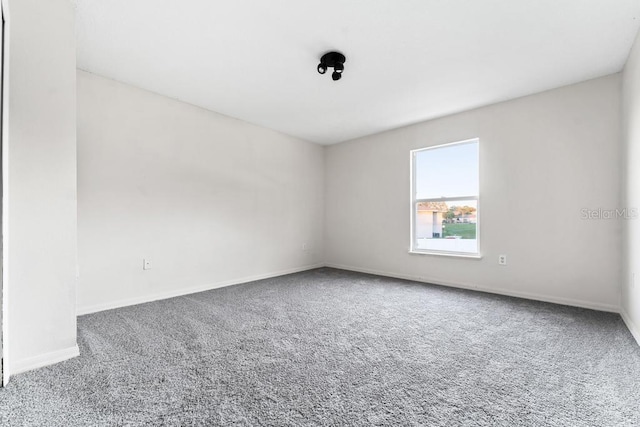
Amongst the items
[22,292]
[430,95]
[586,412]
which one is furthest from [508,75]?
[22,292]

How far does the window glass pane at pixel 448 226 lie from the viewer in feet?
12.6

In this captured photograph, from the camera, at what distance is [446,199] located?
4.08 metres

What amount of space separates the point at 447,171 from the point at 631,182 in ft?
6.24

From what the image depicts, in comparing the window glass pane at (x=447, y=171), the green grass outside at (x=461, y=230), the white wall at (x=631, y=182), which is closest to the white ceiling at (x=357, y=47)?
the white wall at (x=631, y=182)

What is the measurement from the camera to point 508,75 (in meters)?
2.87

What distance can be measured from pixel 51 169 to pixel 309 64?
2167 millimetres

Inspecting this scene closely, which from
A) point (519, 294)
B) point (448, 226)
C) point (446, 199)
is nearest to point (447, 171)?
point (446, 199)

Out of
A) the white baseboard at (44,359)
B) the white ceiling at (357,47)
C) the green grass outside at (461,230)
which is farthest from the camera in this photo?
the green grass outside at (461,230)

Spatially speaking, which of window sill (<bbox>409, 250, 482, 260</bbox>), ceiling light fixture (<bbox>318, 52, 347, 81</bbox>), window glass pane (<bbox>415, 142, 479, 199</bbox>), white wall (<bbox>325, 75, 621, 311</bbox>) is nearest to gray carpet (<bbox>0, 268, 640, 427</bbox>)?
white wall (<bbox>325, 75, 621, 311</bbox>)

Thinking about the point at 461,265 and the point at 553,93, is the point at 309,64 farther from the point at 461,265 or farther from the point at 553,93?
the point at 461,265

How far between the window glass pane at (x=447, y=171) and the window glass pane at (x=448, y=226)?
0.16m

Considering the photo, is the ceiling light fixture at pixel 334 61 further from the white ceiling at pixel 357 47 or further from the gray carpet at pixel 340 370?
the gray carpet at pixel 340 370

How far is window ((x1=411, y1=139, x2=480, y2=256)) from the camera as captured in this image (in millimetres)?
3852

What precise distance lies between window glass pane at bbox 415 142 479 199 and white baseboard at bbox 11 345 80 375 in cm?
422
